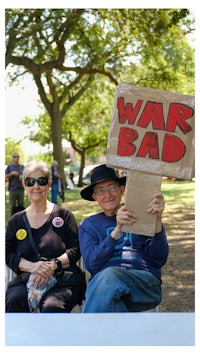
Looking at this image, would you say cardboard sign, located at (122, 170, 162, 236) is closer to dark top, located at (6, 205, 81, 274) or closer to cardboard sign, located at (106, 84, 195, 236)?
cardboard sign, located at (106, 84, 195, 236)

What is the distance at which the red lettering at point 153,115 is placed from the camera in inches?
92.2

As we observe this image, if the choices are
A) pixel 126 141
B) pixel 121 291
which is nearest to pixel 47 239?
pixel 121 291

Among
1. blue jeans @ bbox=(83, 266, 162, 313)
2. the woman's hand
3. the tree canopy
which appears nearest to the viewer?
blue jeans @ bbox=(83, 266, 162, 313)

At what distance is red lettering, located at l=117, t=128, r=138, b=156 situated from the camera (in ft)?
7.65

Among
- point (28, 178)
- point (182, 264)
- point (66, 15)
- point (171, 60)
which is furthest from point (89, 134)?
point (28, 178)

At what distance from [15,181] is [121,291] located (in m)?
7.43

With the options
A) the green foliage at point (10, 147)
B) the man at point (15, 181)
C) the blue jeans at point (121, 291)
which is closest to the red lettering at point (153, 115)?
the blue jeans at point (121, 291)

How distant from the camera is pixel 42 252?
2.94m

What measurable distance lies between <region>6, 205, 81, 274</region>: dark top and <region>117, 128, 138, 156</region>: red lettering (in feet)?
2.59

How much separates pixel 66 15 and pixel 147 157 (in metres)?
13.5

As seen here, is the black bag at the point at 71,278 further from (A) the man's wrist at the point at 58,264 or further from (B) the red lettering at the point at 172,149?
(B) the red lettering at the point at 172,149

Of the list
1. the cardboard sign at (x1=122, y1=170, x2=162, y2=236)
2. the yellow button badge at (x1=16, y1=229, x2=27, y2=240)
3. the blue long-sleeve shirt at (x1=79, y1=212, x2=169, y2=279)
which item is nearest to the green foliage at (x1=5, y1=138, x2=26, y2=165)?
the yellow button badge at (x1=16, y1=229, x2=27, y2=240)

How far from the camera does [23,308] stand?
2855 millimetres

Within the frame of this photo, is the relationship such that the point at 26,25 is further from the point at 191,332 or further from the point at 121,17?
the point at 191,332
